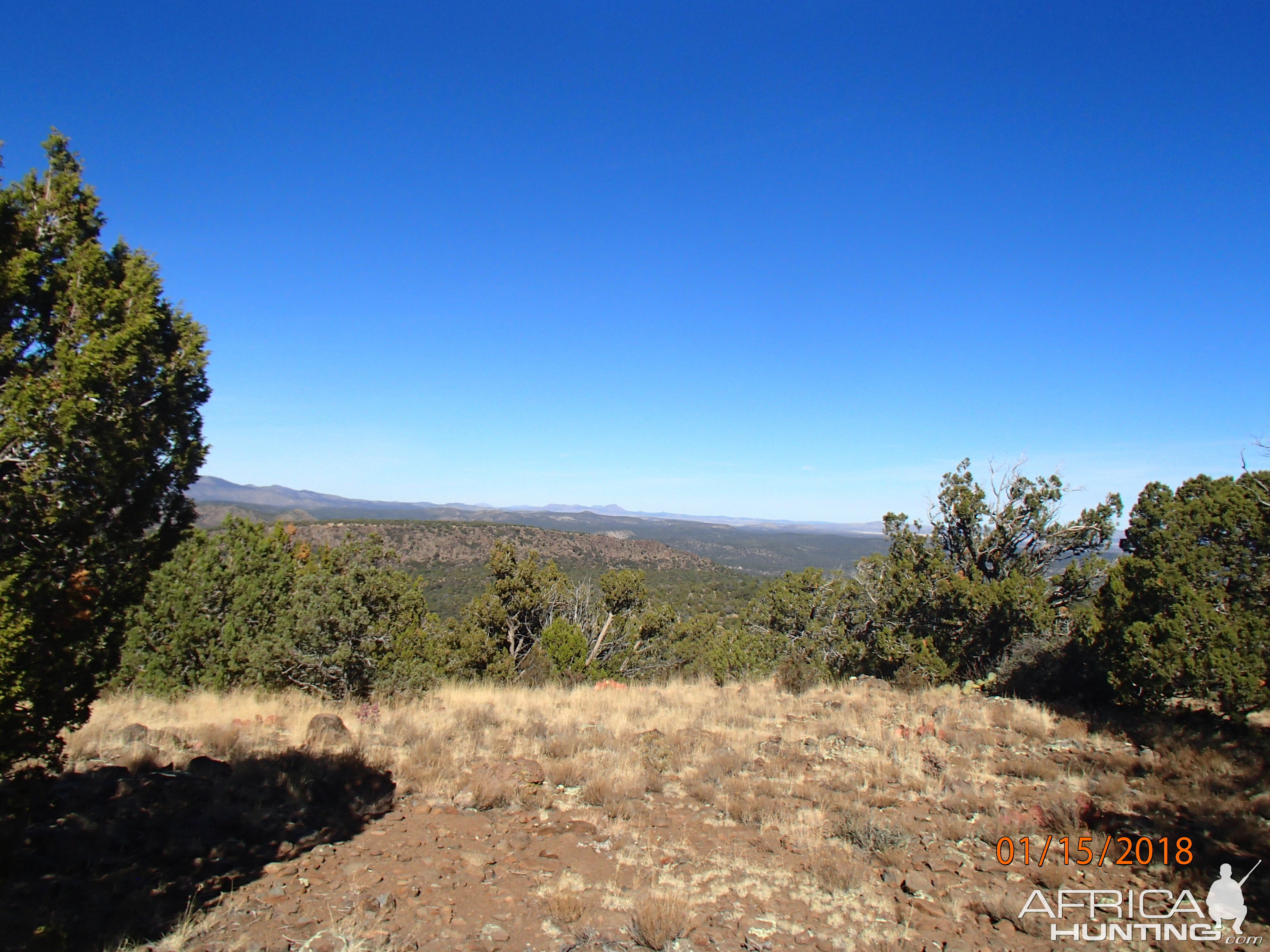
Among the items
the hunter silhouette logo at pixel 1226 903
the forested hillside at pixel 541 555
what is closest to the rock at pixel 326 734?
the hunter silhouette logo at pixel 1226 903

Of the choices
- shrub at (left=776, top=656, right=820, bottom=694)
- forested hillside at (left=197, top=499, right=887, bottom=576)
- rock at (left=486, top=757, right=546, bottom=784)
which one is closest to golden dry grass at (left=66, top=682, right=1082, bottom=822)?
rock at (left=486, top=757, right=546, bottom=784)

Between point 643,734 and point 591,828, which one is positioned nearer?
point 591,828

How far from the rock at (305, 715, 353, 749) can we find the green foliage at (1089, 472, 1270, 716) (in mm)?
11692

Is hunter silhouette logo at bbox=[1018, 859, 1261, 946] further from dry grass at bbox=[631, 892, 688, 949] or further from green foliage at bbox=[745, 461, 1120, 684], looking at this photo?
green foliage at bbox=[745, 461, 1120, 684]

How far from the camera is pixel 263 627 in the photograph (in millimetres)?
12922

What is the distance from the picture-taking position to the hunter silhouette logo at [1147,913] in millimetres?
4629

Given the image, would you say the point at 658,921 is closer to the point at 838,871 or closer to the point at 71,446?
the point at 838,871

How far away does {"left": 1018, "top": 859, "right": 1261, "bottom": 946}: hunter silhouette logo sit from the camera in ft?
15.2

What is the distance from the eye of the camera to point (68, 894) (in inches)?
169

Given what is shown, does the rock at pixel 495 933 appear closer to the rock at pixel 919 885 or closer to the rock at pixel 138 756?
the rock at pixel 919 885

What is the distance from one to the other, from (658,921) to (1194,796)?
6.64 m

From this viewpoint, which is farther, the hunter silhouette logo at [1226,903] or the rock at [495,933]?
the hunter silhouette logo at [1226,903]

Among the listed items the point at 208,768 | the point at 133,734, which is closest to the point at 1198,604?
the point at 208,768

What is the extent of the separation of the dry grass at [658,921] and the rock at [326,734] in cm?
511
